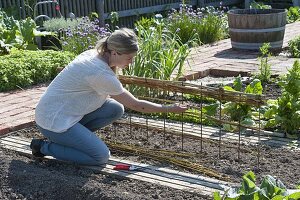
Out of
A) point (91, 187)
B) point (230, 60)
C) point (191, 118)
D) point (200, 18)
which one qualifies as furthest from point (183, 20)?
point (91, 187)

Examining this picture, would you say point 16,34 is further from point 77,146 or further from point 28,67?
point 77,146

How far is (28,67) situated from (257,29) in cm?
360

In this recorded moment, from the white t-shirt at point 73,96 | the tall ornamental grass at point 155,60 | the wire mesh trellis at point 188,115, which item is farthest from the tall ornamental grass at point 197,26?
the white t-shirt at point 73,96

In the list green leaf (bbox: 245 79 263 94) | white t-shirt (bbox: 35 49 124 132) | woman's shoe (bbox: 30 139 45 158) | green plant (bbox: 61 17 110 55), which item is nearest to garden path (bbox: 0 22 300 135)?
woman's shoe (bbox: 30 139 45 158)

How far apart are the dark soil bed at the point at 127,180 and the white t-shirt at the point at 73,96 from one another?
360 mm

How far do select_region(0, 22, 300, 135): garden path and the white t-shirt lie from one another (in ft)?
3.44

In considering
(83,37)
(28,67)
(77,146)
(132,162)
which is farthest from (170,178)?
(83,37)

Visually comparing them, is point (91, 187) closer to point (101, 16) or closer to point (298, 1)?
point (101, 16)

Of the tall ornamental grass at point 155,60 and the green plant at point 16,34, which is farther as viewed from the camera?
the green plant at point 16,34

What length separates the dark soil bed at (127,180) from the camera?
13.9ft

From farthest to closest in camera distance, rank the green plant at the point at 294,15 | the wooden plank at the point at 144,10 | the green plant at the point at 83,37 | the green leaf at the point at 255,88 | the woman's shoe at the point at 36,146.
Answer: the green plant at the point at 294,15 → the wooden plank at the point at 144,10 → the green plant at the point at 83,37 → the green leaf at the point at 255,88 → the woman's shoe at the point at 36,146

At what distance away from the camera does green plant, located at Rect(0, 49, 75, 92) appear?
732 cm

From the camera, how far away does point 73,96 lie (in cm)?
475

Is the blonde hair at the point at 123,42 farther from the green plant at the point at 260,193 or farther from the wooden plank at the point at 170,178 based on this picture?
the green plant at the point at 260,193
